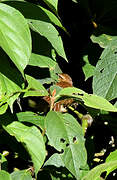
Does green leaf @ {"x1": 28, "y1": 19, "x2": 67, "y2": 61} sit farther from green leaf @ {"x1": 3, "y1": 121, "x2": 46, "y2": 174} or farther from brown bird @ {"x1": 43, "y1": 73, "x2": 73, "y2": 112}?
green leaf @ {"x1": 3, "y1": 121, "x2": 46, "y2": 174}

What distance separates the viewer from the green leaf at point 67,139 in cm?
130

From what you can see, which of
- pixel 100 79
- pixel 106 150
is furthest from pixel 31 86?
pixel 106 150

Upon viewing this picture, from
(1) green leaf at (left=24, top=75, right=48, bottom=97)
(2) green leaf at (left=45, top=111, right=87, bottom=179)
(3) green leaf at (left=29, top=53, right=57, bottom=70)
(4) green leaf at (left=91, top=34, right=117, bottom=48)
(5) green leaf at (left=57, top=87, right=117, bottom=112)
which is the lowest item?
(2) green leaf at (left=45, top=111, right=87, bottom=179)

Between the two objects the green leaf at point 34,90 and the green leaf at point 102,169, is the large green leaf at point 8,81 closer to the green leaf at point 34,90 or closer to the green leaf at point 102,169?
the green leaf at point 34,90

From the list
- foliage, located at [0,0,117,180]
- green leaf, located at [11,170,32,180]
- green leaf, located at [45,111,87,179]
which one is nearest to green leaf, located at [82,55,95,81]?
foliage, located at [0,0,117,180]

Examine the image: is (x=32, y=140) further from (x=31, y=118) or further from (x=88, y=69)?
(x=88, y=69)

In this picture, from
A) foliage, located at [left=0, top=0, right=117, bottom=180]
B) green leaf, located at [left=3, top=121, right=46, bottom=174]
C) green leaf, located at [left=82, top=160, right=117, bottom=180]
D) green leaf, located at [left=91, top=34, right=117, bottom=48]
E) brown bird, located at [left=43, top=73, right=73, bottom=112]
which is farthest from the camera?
green leaf, located at [left=91, top=34, right=117, bottom=48]

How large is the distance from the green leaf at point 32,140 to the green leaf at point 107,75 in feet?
1.12

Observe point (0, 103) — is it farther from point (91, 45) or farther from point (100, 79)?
point (91, 45)

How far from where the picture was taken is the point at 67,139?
1334 millimetres

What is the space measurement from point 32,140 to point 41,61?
35 cm

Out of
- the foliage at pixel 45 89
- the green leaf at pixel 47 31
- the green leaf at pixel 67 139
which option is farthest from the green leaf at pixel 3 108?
the green leaf at pixel 47 31

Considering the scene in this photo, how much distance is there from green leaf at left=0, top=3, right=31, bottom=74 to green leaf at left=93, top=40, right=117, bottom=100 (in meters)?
0.46

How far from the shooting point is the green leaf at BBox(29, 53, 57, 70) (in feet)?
4.74
